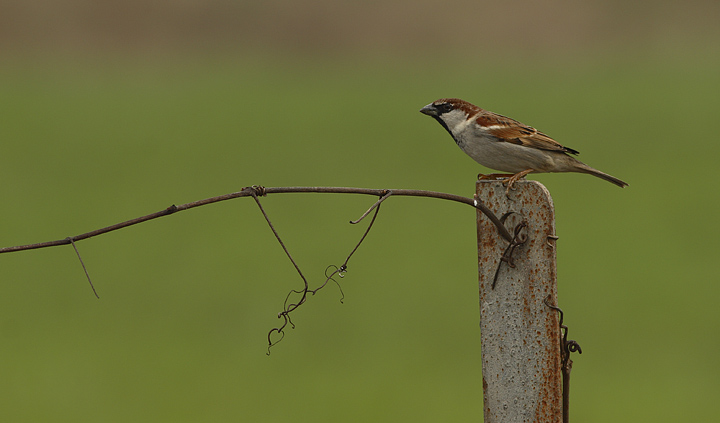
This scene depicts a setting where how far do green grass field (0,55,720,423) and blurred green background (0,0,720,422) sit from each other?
6cm

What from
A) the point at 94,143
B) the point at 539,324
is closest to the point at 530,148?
the point at 539,324

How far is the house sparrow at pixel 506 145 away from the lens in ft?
15.6

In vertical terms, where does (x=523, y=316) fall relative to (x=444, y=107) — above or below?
below

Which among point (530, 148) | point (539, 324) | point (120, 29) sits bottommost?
point (539, 324)

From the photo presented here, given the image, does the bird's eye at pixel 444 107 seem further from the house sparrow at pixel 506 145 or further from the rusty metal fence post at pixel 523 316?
the rusty metal fence post at pixel 523 316

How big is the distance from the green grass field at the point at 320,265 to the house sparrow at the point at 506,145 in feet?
14.4

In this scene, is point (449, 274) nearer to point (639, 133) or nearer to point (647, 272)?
point (647, 272)

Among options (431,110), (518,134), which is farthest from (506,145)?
(431,110)

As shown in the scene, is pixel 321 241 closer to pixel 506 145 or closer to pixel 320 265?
pixel 320 265

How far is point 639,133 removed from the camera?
29.9 meters

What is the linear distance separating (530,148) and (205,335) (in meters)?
10.2

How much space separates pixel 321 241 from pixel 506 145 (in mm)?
13955

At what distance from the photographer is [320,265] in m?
16.4

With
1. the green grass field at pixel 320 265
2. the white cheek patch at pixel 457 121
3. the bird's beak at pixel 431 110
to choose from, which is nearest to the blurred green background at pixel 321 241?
the green grass field at pixel 320 265
